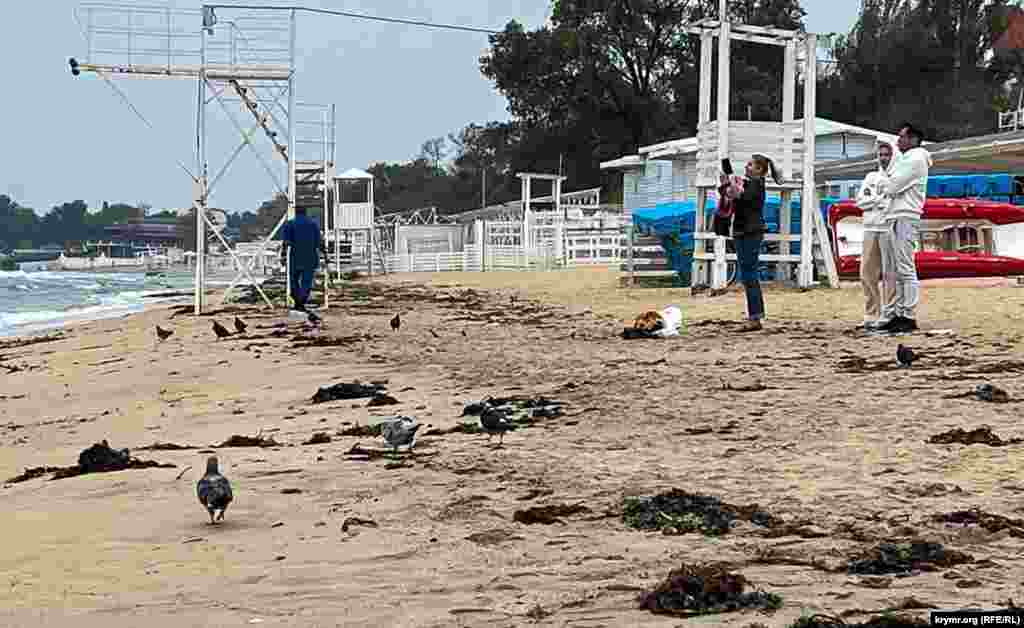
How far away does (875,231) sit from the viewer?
12438 millimetres

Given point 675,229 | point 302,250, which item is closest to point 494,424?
point 302,250

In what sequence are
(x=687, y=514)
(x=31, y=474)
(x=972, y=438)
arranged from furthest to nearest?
(x=31, y=474) → (x=972, y=438) → (x=687, y=514)

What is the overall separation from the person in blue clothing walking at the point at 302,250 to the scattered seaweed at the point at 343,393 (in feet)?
28.6

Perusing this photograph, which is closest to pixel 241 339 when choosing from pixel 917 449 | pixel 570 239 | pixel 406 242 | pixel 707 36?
pixel 707 36

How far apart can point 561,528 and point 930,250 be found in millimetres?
17188

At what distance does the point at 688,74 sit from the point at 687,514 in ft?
223

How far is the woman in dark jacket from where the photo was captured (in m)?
13.7

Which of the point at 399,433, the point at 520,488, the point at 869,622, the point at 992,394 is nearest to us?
the point at 869,622

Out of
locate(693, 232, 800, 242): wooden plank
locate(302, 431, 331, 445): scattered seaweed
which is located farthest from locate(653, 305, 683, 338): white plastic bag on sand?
locate(693, 232, 800, 242): wooden plank

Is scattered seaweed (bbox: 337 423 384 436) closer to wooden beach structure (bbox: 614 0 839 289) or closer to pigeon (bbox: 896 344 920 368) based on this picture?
pigeon (bbox: 896 344 920 368)

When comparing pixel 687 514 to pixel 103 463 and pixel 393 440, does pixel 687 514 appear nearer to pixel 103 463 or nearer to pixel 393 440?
pixel 393 440

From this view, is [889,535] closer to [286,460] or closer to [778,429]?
[778,429]

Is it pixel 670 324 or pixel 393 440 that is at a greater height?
pixel 670 324

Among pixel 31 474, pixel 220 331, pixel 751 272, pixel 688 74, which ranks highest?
pixel 688 74
